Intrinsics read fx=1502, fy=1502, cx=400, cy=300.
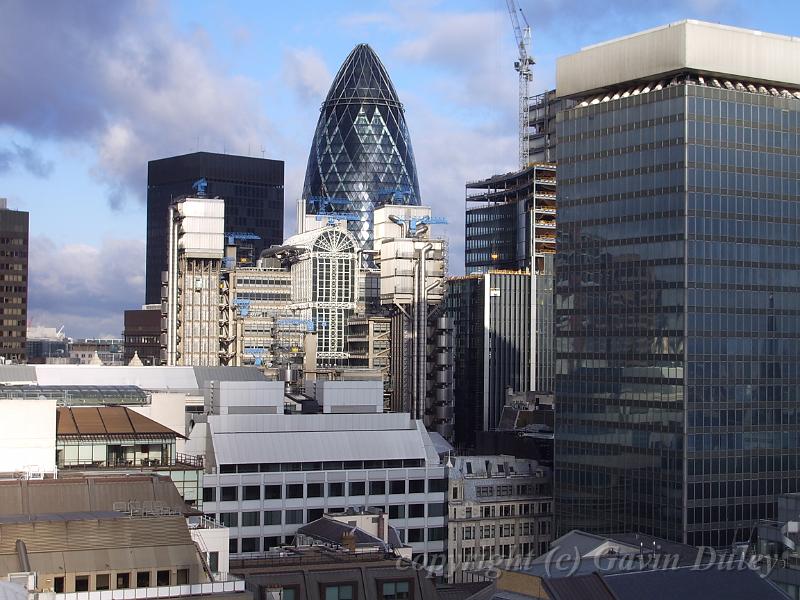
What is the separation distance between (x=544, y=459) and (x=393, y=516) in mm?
39473

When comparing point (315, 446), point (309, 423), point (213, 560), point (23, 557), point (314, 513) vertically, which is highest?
point (309, 423)

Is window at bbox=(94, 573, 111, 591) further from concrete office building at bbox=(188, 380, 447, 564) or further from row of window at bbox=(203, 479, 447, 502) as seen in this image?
row of window at bbox=(203, 479, 447, 502)

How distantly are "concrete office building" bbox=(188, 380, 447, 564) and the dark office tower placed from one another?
19409 mm

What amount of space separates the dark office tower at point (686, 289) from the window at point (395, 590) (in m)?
61.2

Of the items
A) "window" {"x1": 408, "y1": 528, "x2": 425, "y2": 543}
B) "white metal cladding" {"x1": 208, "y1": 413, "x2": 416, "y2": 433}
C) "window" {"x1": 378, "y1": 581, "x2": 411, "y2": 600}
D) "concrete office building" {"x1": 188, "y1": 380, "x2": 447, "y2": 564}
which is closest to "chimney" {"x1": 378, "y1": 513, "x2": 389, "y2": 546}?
"concrete office building" {"x1": 188, "y1": 380, "x2": 447, "y2": 564}

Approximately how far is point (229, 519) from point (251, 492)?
364 cm

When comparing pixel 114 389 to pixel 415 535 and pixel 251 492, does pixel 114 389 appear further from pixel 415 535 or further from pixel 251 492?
pixel 415 535

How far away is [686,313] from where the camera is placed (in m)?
157

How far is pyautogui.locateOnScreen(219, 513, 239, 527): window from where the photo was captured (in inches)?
5782

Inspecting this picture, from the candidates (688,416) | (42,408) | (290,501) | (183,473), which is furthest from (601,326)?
(42,408)

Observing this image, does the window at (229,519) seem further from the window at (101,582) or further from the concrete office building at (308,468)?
the window at (101,582)

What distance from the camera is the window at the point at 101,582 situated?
295ft

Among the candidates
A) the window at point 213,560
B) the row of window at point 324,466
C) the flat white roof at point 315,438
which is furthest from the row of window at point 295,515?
the window at point 213,560

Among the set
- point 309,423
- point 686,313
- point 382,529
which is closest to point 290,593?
point 382,529
